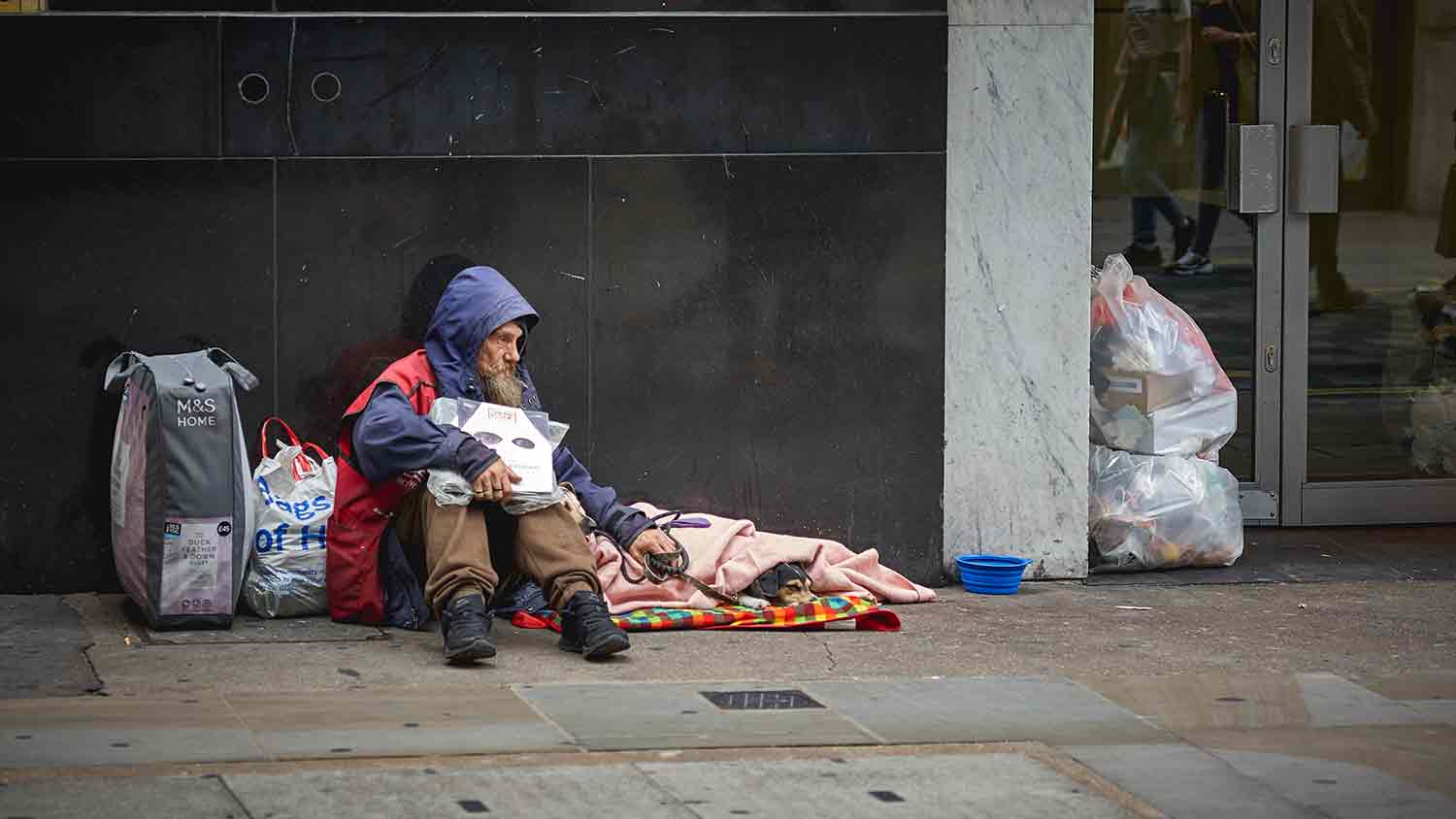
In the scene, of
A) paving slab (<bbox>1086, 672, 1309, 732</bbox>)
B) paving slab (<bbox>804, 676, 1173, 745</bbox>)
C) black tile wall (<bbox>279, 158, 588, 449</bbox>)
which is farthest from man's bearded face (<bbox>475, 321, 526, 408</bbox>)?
paving slab (<bbox>1086, 672, 1309, 732</bbox>)

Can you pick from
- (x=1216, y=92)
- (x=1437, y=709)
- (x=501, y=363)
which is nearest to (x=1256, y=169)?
(x=1216, y=92)

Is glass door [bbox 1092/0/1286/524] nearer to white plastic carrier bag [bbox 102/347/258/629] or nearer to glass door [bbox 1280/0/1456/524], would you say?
glass door [bbox 1280/0/1456/524]

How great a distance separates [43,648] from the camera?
6.91 meters

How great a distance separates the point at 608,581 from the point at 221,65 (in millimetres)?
2190

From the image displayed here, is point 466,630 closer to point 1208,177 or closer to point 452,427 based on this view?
point 452,427

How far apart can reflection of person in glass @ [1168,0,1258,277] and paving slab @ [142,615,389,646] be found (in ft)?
12.8

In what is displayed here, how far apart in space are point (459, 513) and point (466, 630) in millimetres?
398

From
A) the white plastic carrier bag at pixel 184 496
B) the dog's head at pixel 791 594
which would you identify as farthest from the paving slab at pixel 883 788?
the white plastic carrier bag at pixel 184 496

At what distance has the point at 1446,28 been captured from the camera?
30.8 ft

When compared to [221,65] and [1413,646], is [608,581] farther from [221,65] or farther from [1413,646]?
[1413,646]

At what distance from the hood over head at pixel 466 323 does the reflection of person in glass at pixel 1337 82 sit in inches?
147

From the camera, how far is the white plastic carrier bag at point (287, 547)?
7.41 m

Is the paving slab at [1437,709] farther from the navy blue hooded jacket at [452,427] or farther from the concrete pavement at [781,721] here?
the navy blue hooded jacket at [452,427]

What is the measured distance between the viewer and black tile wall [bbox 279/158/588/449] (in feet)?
25.2
